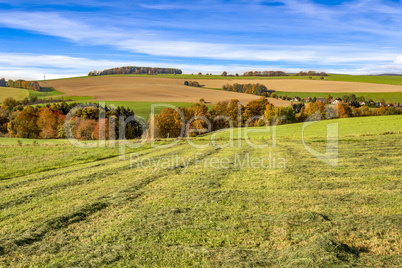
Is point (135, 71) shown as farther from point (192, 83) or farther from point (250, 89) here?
point (250, 89)

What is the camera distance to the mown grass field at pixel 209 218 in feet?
20.3

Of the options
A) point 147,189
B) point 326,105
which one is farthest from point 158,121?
point 147,189

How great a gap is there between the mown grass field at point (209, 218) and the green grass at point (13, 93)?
286 ft

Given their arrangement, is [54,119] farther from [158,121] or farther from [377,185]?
[377,185]

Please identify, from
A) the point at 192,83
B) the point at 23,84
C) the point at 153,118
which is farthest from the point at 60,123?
the point at 192,83

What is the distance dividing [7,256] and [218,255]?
176 inches

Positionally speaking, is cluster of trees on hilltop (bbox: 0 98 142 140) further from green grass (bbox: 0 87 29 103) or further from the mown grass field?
the mown grass field

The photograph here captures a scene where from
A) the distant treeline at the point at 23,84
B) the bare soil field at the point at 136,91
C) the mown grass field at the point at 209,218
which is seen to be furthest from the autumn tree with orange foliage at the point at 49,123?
the mown grass field at the point at 209,218

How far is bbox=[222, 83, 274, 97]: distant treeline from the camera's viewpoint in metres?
103

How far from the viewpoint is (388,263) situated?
223 inches

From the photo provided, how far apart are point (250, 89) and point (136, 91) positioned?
3870 cm

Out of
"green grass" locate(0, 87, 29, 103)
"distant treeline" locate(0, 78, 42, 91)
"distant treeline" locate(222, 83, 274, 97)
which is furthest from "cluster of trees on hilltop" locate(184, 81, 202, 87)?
"green grass" locate(0, 87, 29, 103)

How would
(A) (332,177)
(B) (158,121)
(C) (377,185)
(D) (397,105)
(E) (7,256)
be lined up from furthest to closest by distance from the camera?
(D) (397,105)
(B) (158,121)
(A) (332,177)
(C) (377,185)
(E) (7,256)

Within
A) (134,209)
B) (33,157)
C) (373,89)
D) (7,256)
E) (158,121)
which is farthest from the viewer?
(373,89)
